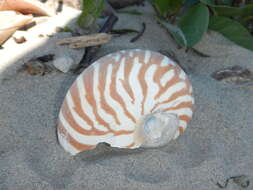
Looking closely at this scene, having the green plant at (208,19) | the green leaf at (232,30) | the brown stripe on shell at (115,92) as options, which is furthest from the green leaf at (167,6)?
the brown stripe on shell at (115,92)

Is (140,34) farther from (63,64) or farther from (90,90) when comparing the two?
(90,90)

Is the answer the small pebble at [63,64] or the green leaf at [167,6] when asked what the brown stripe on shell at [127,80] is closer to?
the small pebble at [63,64]

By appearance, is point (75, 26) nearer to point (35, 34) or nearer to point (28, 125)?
point (35, 34)

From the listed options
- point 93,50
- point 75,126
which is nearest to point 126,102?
point 75,126

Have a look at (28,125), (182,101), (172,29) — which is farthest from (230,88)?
(28,125)

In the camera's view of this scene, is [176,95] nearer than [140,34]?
Yes

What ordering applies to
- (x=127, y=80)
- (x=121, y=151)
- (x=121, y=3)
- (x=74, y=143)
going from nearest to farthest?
(x=127, y=80) < (x=74, y=143) < (x=121, y=151) < (x=121, y=3)
